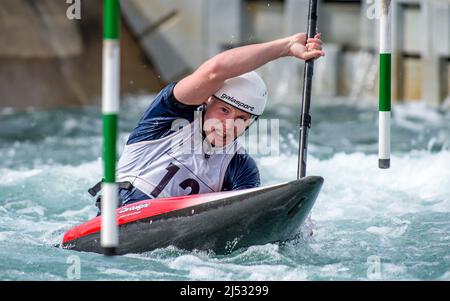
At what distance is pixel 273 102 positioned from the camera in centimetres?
1347

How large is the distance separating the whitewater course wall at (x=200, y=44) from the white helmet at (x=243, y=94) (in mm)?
6005

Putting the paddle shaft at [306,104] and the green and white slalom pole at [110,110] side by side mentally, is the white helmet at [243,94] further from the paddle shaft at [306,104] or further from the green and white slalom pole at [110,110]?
the green and white slalom pole at [110,110]

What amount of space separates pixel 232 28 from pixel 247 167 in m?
7.95

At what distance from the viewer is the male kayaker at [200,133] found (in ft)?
18.4

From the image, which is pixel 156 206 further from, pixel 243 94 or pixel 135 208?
pixel 243 94

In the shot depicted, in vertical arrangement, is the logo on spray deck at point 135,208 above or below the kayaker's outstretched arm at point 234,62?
below

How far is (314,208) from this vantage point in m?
Answer: 7.49

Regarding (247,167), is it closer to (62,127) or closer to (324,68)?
(62,127)

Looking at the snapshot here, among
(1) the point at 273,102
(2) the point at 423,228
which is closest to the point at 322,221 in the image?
(2) the point at 423,228

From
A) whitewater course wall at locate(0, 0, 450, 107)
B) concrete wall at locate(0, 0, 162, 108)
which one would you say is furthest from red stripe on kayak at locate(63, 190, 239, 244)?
concrete wall at locate(0, 0, 162, 108)

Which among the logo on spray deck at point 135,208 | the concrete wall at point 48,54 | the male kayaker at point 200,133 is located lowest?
the logo on spray deck at point 135,208

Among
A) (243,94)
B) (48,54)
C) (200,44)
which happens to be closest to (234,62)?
(243,94)

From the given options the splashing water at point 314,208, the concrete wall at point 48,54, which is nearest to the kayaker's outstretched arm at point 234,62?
the splashing water at point 314,208
